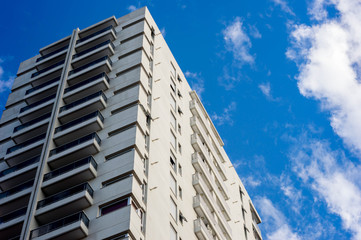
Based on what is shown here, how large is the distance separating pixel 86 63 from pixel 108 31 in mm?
4075

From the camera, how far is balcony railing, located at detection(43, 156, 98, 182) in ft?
118

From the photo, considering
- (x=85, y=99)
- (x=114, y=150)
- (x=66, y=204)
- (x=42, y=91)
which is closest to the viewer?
(x=66, y=204)

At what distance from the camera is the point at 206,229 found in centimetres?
4044

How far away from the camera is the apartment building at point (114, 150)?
1308 inches

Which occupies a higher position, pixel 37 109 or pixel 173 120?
pixel 37 109

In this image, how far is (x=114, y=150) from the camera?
36719 millimetres

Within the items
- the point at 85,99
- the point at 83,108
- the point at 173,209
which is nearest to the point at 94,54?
the point at 85,99

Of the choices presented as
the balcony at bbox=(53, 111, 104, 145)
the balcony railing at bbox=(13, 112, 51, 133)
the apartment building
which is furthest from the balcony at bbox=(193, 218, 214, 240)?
the balcony railing at bbox=(13, 112, 51, 133)

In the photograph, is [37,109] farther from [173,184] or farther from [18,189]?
[173,184]

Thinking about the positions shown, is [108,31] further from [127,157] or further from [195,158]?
[127,157]

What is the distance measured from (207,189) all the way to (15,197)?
15.1 metres

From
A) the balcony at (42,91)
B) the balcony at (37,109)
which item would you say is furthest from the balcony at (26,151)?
the balcony at (42,91)

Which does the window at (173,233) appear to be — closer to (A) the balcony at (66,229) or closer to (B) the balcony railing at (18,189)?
(A) the balcony at (66,229)

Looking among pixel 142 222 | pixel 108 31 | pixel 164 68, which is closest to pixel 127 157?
pixel 142 222
